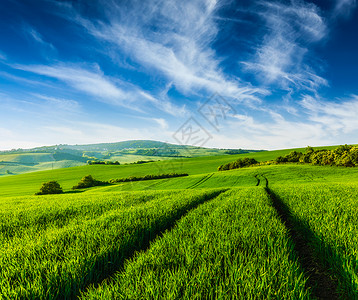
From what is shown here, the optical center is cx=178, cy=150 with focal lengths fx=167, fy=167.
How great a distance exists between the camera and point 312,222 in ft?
15.6

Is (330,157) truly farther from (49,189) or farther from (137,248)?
(49,189)

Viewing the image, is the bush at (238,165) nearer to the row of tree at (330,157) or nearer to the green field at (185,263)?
the row of tree at (330,157)

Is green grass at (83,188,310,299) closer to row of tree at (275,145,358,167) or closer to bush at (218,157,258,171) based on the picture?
row of tree at (275,145,358,167)

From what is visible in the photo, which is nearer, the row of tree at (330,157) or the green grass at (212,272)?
A: the green grass at (212,272)

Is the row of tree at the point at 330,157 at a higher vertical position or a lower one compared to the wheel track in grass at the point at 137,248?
higher

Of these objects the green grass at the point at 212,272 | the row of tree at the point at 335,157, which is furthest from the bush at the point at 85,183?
the row of tree at the point at 335,157

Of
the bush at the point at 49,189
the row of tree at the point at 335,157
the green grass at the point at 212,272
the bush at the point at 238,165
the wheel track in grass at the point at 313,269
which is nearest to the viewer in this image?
the green grass at the point at 212,272

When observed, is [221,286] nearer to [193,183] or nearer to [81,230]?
[81,230]

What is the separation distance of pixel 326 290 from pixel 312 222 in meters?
2.35

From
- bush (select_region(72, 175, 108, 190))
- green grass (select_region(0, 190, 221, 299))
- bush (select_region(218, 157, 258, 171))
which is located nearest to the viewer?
green grass (select_region(0, 190, 221, 299))

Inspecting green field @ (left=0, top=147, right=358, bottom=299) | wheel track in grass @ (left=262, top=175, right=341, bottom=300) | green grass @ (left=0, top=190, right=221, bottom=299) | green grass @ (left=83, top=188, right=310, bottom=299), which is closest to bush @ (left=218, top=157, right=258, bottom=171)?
wheel track in grass @ (left=262, top=175, right=341, bottom=300)

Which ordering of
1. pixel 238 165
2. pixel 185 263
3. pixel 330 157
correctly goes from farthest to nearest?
1. pixel 238 165
2. pixel 330 157
3. pixel 185 263

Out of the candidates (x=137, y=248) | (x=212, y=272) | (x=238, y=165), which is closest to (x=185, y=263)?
(x=212, y=272)

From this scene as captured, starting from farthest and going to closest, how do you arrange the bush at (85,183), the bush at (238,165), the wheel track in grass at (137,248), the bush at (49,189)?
the bush at (238,165) → the bush at (85,183) → the bush at (49,189) → the wheel track in grass at (137,248)
